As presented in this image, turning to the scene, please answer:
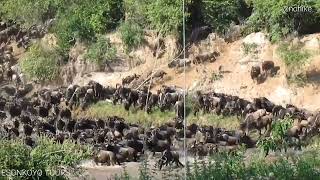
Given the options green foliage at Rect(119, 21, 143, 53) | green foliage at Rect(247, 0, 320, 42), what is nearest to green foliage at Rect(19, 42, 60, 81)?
green foliage at Rect(119, 21, 143, 53)

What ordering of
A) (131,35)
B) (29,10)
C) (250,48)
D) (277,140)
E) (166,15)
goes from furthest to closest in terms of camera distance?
(29,10), (131,35), (166,15), (250,48), (277,140)

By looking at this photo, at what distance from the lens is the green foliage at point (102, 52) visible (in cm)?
4003

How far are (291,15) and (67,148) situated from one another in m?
16.3

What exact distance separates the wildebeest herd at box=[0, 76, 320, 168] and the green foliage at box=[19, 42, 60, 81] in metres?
1.90

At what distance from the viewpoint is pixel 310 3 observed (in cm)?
3459

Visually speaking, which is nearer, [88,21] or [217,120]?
[217,120]

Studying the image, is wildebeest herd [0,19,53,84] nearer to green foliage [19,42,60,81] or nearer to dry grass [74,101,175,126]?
green foliage [19,42,60,81]

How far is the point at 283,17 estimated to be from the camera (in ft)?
116

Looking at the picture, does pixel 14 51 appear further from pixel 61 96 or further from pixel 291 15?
pixel 291 15

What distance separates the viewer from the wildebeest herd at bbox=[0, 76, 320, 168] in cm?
2803

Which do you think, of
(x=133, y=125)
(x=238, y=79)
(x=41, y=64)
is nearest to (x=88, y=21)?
(x=41, y=64)

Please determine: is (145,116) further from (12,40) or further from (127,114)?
(12,40)

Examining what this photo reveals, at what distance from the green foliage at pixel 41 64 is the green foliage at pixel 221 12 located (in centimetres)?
929

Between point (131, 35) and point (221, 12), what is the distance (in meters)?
5.12
